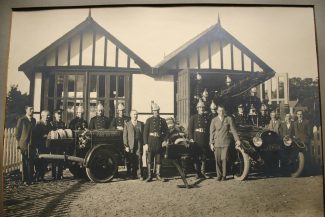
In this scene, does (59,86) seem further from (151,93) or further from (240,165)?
(240,165)

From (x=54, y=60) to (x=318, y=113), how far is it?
284 cm

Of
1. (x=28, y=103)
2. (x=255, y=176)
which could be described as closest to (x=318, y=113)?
(x=255, y=176)

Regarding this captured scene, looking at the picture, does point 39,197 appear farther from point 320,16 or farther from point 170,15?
point 320,16

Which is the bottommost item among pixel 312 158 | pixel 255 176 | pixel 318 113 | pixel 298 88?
pixel 255 176

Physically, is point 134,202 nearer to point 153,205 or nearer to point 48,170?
point 153,205

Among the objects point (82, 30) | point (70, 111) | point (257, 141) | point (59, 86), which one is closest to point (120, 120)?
point (70, 111)

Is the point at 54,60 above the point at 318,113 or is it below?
above

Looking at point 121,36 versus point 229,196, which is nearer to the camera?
point 229,196

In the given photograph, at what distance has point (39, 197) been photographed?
8.93 ft

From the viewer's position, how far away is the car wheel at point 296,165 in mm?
2865

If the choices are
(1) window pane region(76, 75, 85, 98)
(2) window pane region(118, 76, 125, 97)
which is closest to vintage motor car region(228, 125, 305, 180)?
(2) window pane region(118, 76, 125, 97)

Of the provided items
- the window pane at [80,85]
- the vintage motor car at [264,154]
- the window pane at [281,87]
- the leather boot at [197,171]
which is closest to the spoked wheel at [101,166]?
the window pane at [80,85]

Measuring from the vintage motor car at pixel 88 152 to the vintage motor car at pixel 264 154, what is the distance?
122 centimetres

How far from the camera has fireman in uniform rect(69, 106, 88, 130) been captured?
2916mm
